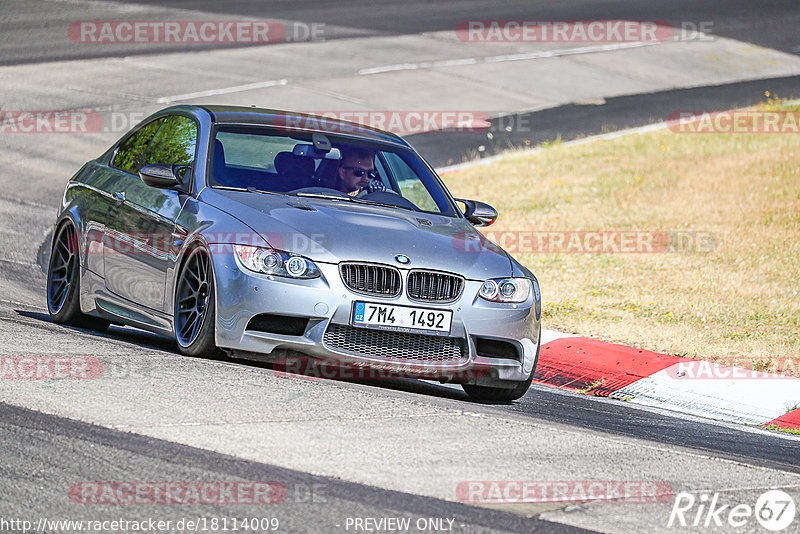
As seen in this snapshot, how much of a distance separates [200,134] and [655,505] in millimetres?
4205

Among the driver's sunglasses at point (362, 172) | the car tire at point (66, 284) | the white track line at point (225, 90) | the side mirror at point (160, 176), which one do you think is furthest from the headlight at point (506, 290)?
the white track line at point (225, 90)

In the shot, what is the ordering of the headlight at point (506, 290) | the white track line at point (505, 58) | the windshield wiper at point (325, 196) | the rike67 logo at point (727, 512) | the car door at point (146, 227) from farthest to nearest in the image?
the white track line at point (505, 58)
the windshield wiper at point (325, 196)
the car door at point (146, 227)
the headlight at point (506, 290)
the rike67 logo at point (727, 512)

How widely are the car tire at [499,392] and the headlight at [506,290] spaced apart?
1.15 ft

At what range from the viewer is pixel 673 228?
14.7 metres

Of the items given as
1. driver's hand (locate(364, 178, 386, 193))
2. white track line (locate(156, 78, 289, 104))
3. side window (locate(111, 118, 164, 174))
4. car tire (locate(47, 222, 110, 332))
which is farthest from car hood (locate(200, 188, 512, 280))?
white track line (locate(156, 78, 289, 104))

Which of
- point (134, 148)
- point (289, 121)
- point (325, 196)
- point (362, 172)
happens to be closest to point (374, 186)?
point (362, 172)

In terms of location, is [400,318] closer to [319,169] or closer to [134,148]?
[319,169]

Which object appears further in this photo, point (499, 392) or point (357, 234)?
point (499, 392)

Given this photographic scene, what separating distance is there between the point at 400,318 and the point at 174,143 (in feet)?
7.77

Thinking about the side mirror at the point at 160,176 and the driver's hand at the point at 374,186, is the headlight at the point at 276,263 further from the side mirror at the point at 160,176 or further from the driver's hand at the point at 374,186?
the driver's hand at the point at 374,186

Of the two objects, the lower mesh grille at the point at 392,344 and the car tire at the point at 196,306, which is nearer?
the lower mesh grille at the point at 392,344

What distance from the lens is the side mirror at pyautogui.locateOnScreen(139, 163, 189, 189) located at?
7637 millimetres

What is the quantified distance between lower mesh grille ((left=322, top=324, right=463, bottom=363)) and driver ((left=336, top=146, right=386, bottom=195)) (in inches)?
56.0

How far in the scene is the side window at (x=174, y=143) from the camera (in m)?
8.16
